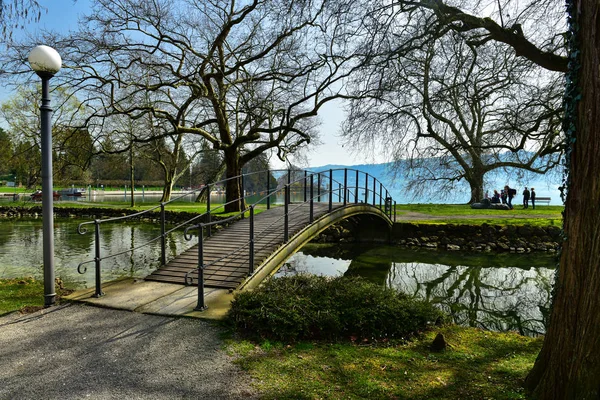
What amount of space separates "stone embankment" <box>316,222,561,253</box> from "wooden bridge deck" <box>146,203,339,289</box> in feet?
25.4

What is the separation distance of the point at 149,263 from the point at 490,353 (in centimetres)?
945

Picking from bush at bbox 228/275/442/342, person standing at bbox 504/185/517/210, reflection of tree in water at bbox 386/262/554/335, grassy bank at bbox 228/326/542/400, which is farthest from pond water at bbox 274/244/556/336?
person standing at bbox 504/185/517/210

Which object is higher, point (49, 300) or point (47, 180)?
point (47, 180)

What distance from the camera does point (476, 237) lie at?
1609 centimetres

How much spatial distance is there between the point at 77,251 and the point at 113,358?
33.6ft

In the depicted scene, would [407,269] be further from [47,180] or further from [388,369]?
[47,180]

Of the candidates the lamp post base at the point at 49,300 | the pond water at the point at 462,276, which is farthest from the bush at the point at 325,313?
the pond water at the point at 462,276

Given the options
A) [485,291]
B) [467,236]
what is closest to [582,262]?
[485,291]

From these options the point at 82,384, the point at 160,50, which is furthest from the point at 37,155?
the point at 82,384

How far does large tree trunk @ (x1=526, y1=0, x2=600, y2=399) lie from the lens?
2637 millimetres

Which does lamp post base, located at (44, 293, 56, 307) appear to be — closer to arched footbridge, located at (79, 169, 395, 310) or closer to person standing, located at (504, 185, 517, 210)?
arched footbridge, located at (79, 169, 395, 310)

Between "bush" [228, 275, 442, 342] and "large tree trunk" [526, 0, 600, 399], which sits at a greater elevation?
"large tree trunk" [526, 0, 600, 399]

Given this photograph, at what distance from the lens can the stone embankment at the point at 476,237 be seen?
51.2ft

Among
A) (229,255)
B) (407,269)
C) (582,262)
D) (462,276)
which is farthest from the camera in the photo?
(407,269)
